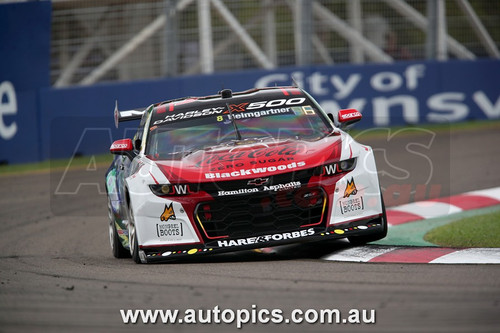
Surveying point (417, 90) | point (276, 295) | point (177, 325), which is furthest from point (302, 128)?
point (417, 90)

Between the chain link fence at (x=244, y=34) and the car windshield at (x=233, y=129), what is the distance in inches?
347

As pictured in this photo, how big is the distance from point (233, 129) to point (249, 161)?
102cm

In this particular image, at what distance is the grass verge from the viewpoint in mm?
7889

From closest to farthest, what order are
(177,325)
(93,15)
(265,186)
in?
(177,325) → (265,186) → (93,15)

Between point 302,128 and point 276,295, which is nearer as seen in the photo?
point 276,295

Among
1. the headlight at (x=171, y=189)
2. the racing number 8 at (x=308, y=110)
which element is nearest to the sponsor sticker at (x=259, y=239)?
the headlight at (x=171, y=189)

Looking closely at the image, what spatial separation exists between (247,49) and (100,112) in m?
2.85

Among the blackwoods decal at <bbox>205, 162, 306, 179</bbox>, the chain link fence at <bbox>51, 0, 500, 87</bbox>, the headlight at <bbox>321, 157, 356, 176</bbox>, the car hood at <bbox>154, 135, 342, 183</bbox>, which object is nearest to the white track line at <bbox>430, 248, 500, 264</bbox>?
the headlight at <bbox>321, 157, 356, 176</bbox>

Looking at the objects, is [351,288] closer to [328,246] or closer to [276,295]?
[276,295]

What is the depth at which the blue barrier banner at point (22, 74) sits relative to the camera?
55.7ft

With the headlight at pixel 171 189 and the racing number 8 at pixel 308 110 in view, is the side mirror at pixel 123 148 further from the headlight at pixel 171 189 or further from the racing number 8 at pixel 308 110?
the racing number 8 at pixel 308 110

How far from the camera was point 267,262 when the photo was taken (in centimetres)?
723

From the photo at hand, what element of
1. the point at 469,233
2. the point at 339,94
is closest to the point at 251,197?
the point at 469,233

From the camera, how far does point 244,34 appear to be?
17.3 meters
